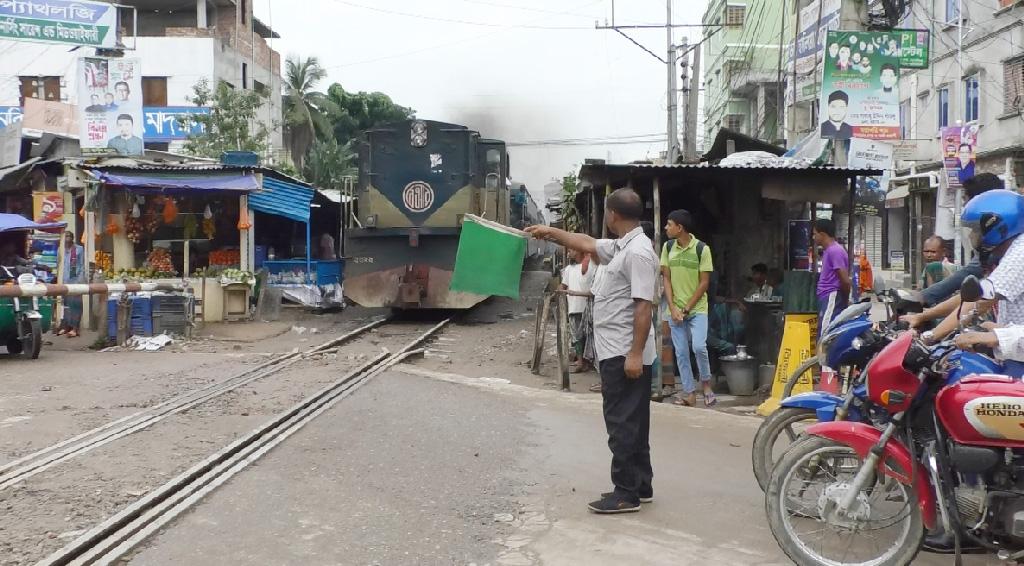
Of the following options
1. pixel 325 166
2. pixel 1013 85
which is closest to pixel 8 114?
pixel 325 166

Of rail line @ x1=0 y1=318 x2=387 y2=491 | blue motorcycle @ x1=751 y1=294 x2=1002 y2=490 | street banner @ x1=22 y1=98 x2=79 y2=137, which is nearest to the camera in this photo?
blue motorcycle @ x1=751 y1=294 x2=1002 y2=490

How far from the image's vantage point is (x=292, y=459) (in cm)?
623

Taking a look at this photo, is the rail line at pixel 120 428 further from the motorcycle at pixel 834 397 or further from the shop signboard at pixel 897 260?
the shop signboard at pixel 897 260

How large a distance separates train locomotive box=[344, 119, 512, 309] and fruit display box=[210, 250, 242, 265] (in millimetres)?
2461

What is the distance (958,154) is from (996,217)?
13.3 m

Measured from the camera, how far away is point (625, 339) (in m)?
5.13

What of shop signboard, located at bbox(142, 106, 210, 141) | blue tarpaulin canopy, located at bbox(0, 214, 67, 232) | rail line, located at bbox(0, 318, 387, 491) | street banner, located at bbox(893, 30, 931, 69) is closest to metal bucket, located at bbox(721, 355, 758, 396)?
rail line, located at bbox(0, 318, 387, 491)

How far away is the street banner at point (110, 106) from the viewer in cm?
1977

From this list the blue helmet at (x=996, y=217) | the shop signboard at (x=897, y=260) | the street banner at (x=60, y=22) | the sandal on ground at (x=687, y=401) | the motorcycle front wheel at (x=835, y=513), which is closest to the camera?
the motorcycle front wheel at (x=835, y=513)

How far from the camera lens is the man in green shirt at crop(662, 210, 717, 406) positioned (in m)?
8.41

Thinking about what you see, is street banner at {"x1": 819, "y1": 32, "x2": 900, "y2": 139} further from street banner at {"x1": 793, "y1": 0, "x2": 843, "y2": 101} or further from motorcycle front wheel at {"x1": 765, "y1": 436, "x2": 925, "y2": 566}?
motorcycle front wheel at {"x1": 765, "y1": 436, "x2": 925, "y2": 566}

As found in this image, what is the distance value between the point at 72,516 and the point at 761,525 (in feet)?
12.3

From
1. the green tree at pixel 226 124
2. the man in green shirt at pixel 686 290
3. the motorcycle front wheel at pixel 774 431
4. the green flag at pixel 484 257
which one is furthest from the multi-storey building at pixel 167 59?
the motorcycle front wheel at pixel 774 431

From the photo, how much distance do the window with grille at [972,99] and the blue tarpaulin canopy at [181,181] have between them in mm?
19468
